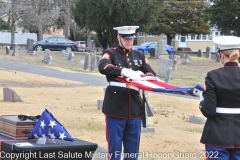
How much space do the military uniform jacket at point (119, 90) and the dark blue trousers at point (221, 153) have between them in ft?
4.78

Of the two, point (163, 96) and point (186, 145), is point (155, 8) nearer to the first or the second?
point (163, 96)

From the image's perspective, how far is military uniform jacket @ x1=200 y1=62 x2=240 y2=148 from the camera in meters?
5.26

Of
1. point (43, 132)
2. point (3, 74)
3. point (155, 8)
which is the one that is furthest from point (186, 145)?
point (155, 8)

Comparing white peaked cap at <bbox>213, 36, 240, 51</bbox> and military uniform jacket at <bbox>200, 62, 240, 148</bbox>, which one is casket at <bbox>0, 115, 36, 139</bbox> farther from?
white peaked cap at <bbox>213, 36, 240, 51</bbox>

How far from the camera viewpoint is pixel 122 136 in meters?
6.65

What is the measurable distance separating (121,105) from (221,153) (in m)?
1.65

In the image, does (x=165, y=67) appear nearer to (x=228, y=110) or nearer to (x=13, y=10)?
(x=228, y=110)

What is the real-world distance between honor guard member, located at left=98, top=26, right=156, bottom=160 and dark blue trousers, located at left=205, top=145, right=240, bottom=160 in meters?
1.44

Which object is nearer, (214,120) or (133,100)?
(214,120)

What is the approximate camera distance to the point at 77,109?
14109 millimetres

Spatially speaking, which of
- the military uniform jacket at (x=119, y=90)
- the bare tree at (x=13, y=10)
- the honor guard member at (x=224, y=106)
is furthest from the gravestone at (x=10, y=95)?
the bare tree at (x=13, y=10)

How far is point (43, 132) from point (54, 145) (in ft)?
0.90

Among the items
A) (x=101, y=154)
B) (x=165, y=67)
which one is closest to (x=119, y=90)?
(x=101, y=154)

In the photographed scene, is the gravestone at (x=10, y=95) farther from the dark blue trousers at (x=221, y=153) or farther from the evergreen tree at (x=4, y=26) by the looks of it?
the evergreen tree at (x=4, y=26)
